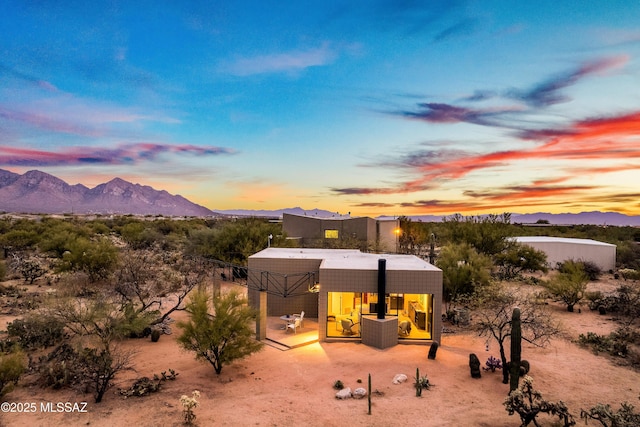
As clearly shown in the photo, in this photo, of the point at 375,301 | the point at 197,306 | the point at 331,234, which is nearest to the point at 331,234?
the point at 331,234

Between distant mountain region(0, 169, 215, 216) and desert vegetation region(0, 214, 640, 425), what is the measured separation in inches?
4574

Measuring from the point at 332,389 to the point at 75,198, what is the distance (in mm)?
186363

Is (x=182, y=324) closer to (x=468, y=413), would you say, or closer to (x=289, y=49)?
(x=468, y=413)

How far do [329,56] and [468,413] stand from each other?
63.0ft

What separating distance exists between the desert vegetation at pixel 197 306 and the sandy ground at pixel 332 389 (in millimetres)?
435

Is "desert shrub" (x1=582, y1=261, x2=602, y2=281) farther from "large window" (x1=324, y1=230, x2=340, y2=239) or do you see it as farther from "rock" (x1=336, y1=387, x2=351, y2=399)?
"rock" (x1=336, y1=387, x2=351, y2=399)

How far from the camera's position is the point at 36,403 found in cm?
1061

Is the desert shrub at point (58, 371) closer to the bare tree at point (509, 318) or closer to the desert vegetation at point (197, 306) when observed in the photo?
the desert vegetation at point (197, 306)

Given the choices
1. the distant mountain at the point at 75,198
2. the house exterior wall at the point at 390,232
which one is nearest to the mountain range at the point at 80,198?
the distant mountain at the point at 75,198

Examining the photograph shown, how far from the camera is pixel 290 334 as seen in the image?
1656 cm

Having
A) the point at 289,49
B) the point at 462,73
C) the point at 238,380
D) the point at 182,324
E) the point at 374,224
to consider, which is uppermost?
the point at 289,49

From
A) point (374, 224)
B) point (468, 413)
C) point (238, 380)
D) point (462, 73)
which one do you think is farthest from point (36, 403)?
point (374, 224)

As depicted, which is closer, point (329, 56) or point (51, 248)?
point (329, 56)

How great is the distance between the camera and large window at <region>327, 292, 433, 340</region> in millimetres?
16109
